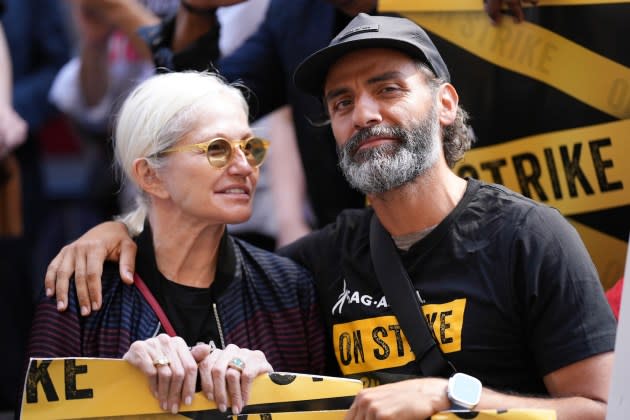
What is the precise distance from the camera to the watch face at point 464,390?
268cm

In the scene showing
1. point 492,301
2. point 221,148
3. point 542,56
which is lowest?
point 492,301

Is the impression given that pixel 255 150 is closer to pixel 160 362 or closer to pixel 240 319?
pixel 240 319

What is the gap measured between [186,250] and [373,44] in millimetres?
867

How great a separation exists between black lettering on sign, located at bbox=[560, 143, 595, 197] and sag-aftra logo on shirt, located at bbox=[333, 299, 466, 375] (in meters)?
0.81

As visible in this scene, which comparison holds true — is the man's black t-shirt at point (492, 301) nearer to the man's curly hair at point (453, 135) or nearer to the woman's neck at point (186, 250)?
the man's curly hair at point (453, 135)

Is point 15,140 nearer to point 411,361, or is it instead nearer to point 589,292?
point 411,361

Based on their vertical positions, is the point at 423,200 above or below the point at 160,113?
below

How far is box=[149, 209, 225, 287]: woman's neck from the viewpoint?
3.31m

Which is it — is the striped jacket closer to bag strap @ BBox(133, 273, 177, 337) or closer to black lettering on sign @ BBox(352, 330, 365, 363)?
bag strap @ BBox(133, 273, 177, 337)

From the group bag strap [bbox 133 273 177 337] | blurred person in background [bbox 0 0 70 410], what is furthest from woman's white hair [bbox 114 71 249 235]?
blurred person in background [bbox 0 0 70 410]

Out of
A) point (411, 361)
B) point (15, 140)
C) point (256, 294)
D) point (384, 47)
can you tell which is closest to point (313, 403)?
point (411, 361)

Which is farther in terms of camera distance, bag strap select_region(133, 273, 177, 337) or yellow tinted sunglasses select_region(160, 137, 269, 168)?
yellow tinted sunglasses select_region(160, 137, 269, 168)

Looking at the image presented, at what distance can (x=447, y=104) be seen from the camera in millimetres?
3291

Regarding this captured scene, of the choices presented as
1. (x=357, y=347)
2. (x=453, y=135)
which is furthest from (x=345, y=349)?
(x=453, y=135)
